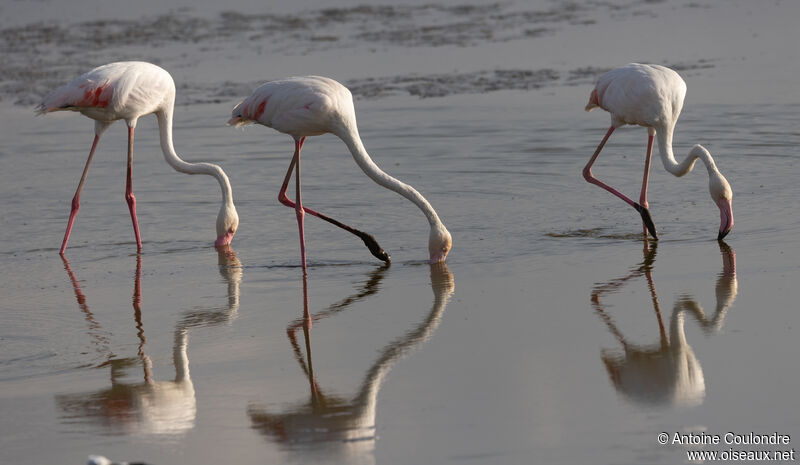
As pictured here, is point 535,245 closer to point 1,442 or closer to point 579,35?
point 1,442

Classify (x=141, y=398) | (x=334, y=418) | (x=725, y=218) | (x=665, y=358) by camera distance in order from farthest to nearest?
(x=725, y=218), (x=665, y=358), (x=141, y=398), (x=334, y=418)

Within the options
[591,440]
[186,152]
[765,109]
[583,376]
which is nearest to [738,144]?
[765,109]

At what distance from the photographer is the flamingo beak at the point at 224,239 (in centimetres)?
816

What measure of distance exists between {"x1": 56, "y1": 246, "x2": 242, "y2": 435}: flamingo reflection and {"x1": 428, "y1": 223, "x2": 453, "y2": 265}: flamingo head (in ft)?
5.15

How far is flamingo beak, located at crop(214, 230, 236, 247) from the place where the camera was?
816 centimetres

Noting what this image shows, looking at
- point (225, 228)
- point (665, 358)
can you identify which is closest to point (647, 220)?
point (665, 358)

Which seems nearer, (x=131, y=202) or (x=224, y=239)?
(x=224, y=239)

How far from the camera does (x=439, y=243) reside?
7.35 metres

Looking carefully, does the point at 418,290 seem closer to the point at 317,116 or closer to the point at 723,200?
the point at 317,116

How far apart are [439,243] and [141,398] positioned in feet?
8.73

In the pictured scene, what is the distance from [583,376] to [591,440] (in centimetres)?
74

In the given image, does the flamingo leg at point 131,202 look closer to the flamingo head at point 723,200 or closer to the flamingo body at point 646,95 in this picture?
the flamingo body at point 646,95

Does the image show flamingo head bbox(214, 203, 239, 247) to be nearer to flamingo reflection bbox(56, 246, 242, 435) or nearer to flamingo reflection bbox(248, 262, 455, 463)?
flamingo reflection bbox(56, 246, 242, 435)

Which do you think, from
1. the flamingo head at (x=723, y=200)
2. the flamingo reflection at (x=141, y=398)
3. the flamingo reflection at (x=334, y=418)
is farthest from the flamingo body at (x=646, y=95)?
the flamingo reflection at (x=141, y=398)
